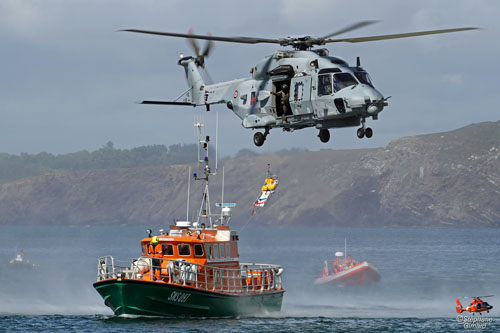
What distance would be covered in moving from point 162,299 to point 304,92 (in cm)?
1180

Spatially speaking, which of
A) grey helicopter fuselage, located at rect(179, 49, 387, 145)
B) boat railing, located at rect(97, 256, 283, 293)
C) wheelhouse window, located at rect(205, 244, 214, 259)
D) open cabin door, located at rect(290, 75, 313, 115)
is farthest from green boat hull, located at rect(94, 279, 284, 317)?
open cabin door, located at rect(290, 75, 313, 115)

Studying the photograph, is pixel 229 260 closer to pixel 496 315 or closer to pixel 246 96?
pixel 246 96

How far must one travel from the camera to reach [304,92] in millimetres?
36438

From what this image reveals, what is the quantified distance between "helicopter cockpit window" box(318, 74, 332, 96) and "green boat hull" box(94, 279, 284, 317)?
11.3m

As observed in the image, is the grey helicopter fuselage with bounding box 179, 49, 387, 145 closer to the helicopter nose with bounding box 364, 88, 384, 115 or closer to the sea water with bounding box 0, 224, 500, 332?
the helicopter nose with bounding box 364, 88, 384, 115

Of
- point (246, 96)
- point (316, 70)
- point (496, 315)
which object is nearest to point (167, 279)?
point (246, 96)

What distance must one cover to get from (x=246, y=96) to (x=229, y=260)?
350 inches

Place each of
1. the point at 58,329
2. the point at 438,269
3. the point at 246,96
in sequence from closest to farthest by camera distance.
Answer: the point at 246,96
the point at 58,329
the point at 438,269

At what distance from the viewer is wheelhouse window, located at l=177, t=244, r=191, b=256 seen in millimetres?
41500

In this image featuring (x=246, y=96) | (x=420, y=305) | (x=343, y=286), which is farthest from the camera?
(x=343, y=286)

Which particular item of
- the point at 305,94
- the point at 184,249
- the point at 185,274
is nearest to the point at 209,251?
the point at 184,249

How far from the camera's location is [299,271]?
9125 cm

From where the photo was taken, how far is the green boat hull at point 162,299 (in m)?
39.6

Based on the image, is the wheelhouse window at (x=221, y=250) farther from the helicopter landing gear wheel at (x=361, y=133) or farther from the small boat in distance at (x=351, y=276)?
the small boat in distance at (x=351, y=276)
